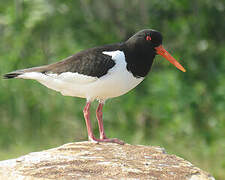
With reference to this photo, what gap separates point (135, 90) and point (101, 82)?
5900 millimetres

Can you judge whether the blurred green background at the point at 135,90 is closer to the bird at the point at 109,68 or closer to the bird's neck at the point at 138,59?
the bird at the point at 109,68

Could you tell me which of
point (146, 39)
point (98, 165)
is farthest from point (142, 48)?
point (98, 165)

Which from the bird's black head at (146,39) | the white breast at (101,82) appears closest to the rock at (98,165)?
the white breast at (101,82)

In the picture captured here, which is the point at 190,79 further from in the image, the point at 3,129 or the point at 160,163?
the point at 160,163

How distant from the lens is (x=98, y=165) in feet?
15.0

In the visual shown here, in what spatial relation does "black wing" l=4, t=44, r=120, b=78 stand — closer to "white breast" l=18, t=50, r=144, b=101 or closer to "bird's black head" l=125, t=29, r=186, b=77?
"white breast" l=18, t=50, r=144, b=101

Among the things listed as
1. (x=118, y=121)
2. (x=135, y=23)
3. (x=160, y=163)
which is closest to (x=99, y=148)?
(x=160, y=163)

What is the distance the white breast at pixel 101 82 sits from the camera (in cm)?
516

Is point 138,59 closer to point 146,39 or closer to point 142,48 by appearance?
point 142,48

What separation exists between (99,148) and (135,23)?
21.1 ft

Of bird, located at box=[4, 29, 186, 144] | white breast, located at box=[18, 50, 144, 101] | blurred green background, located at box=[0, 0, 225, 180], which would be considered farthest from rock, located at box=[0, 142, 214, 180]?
blurred green background, located at box=[0, 0, 225, 180]

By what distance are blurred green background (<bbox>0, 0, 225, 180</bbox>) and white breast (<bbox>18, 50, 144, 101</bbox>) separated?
4.60 metres

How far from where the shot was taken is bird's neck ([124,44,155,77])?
206 inches

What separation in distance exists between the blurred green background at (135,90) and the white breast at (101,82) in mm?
4602
